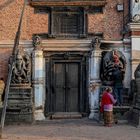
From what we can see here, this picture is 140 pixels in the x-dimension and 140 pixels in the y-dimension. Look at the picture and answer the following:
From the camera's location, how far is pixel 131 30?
19312 millimetres

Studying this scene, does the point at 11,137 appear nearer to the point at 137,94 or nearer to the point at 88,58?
the point at 137,94

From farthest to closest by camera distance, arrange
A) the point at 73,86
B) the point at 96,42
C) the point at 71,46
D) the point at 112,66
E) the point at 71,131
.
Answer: the point at 73,86
the point at 71,46
the point at 96,42
the point at 112,66
the point at 71,131

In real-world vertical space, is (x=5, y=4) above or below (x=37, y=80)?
above

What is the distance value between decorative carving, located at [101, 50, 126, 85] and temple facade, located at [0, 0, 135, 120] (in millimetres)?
44

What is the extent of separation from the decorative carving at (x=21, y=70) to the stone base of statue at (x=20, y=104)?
0.73 ft

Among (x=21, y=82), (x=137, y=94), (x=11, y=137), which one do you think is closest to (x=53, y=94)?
(x=21, y=82)

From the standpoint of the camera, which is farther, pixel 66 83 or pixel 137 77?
pixel 66 83

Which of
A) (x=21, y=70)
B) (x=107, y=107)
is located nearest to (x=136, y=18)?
(x=107, y=107)

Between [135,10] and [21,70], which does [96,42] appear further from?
[21,70]

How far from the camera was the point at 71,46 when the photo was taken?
1959cm

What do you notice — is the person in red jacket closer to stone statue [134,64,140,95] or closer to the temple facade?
stone statue [134,64,140,95]

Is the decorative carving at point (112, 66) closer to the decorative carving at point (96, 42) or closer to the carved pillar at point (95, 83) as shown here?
the carved pillar at point (95, 83)

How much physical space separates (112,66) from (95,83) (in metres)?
1.07

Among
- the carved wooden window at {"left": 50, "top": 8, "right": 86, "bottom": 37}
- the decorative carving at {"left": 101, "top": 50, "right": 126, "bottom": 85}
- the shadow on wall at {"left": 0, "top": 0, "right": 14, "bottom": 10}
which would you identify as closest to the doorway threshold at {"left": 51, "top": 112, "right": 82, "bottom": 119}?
the decorative carving at {"left": 101, "top": 50, "right": 126, "bottom": 85}
